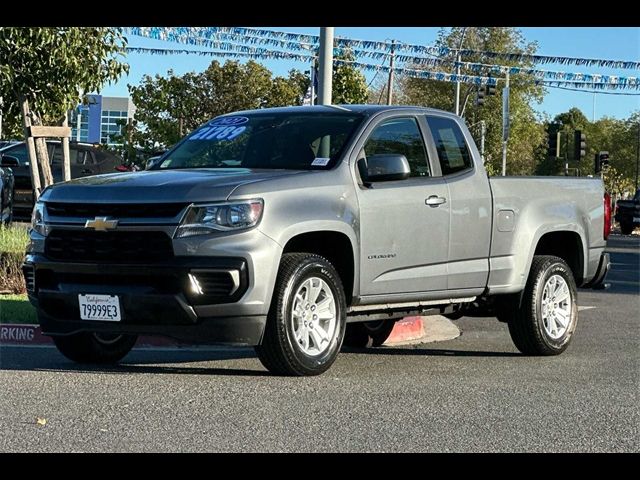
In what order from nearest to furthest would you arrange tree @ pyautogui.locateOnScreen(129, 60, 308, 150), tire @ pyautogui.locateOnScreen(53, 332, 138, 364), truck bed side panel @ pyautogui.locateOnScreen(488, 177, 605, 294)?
tire @ pyautogui.locateOnScreen(53, 332, 138, 364)
truck bed side panel @ pyautogui.locateOnScreen(488, 177, 605, 294)
tree @ pyautogui.locateOnScreen(129, 60, 308, 150)

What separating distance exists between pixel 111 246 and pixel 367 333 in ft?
11.0

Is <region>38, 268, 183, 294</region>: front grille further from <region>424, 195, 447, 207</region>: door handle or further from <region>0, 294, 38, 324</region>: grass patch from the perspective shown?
<region>0, 294, 38, 324</region>: grass patch

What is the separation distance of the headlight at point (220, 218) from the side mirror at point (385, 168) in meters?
1.18

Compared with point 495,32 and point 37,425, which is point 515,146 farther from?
point 37,425

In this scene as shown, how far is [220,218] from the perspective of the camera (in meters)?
8.57

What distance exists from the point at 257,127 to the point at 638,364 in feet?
11.7

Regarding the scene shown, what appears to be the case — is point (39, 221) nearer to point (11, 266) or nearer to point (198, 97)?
point (11, 266)

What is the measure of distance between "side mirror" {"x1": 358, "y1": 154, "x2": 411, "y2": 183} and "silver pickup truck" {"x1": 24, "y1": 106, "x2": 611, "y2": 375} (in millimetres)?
11

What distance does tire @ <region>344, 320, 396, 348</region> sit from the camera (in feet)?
37.2

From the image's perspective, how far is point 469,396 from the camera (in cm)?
836

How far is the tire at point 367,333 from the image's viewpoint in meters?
11.4

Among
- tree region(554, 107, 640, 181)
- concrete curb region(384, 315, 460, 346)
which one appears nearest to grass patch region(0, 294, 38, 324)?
concrete curb region(384, 315, 460, 346)

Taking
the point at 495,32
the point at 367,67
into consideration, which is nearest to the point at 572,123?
the point at 495,32
